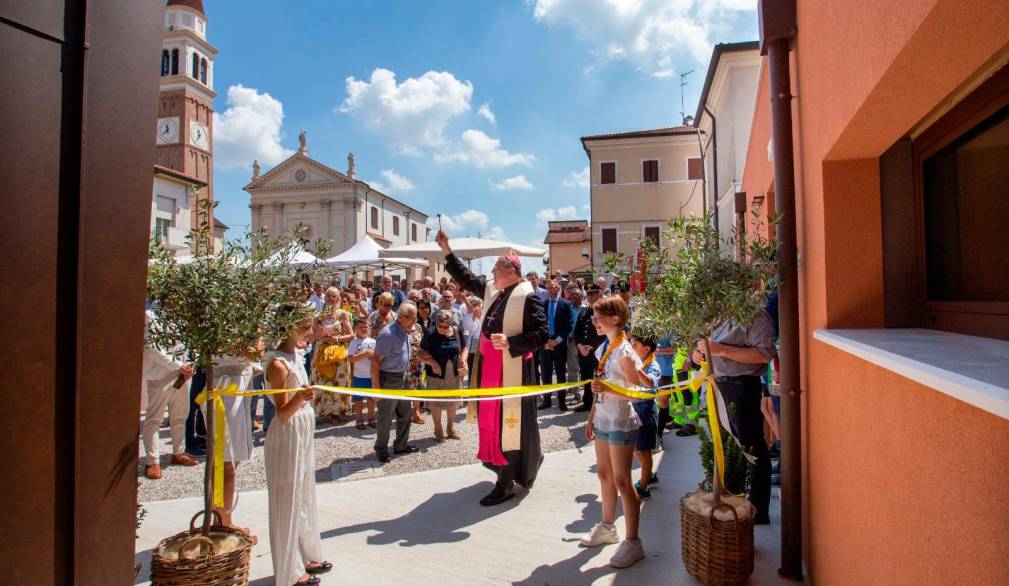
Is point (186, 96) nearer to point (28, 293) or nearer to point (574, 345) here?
point (574, 345)

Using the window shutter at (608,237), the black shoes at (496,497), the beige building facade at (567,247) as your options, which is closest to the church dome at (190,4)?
the beige building facade at (567,247)

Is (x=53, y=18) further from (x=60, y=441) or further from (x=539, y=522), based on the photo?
(x=539, y=522)

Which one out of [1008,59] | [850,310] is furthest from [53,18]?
[850,310]

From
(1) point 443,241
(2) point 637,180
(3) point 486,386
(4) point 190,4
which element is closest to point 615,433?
(3) point 486,386

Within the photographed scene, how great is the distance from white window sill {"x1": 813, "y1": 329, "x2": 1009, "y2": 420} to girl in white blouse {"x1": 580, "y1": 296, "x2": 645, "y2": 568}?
1453 millimetres

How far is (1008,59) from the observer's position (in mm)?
1812

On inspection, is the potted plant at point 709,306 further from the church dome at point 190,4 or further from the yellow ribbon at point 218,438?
the church dome at point 190,4

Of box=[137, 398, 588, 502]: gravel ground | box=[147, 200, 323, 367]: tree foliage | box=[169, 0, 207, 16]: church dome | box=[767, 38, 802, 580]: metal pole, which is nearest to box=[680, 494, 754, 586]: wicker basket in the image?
box=[767, 38, 802, 580]: metal pole

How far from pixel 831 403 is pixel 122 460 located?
3.15 metres

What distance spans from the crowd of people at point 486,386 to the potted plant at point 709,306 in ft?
1.10

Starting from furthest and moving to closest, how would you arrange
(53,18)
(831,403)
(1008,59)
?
(831,403) → (53,18) → (1008,59)

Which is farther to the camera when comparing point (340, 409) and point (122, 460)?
point (340, 409)

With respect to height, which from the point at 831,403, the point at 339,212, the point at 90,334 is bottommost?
the point at 831,403

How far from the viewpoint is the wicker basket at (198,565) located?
2.70m
